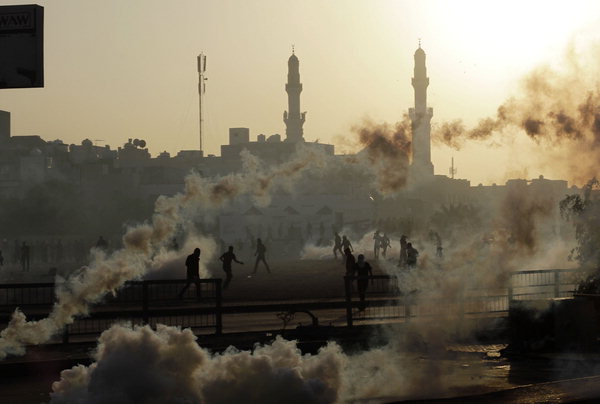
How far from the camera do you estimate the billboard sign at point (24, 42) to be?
19.7 metres

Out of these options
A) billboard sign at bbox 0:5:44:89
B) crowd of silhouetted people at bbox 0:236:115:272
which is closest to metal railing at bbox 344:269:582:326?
billboard sign at bbox 0:5:44:89

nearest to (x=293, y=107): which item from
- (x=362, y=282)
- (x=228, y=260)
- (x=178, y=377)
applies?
(x=228, y=260)

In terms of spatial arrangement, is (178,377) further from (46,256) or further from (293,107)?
(293,107)

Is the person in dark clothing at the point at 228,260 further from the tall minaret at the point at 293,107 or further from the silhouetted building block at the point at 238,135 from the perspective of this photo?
the silhouetted building block at the point at 238,135

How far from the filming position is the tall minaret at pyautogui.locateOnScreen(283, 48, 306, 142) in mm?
139875

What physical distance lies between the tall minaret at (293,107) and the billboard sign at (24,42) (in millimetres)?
118899

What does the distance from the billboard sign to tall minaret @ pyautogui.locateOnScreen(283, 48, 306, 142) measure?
118899 millimetres

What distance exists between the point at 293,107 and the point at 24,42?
413 feet

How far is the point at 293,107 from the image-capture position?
145125 millimetres

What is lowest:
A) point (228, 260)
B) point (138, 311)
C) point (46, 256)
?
point (138, 311)

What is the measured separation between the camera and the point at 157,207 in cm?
3344

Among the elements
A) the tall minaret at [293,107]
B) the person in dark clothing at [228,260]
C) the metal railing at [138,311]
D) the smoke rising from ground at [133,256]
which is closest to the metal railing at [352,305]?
the metal railing at [138,311]

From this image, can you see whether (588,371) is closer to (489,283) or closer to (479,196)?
(489,283)

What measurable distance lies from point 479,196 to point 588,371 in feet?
375
